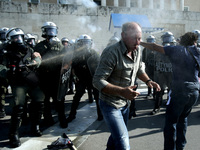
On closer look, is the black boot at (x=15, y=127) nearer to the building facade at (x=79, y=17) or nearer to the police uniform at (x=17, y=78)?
the police uniform at (x=17, y=78)

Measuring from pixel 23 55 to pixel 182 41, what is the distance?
93.6 inches

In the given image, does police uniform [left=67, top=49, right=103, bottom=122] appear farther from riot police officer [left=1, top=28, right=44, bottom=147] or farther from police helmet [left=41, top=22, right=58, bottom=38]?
riot police officer [left=1, top=28, right=44, bottom=147]

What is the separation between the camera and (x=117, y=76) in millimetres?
2148

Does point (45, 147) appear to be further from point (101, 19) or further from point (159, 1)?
point (159, 1)

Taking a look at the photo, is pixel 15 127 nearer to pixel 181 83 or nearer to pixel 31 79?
pixel 31 79

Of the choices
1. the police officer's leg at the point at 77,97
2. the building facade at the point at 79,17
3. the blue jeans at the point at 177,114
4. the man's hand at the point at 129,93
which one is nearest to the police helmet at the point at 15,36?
the police officer's leg at the point at 77,97

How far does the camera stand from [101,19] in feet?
53.6

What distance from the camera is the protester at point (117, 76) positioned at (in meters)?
2.03

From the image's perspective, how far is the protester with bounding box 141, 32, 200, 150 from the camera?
2.74 meters

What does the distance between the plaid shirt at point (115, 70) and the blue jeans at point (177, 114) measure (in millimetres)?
859

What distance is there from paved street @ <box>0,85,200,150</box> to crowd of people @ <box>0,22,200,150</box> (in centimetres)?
17

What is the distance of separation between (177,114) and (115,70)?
1.20 m

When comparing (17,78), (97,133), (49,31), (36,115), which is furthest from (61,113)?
(49,31)

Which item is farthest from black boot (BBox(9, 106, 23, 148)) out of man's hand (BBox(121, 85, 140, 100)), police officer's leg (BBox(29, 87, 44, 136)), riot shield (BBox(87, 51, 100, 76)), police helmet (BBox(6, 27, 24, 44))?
man's hand (BBox(121, 85, 140, 100))
